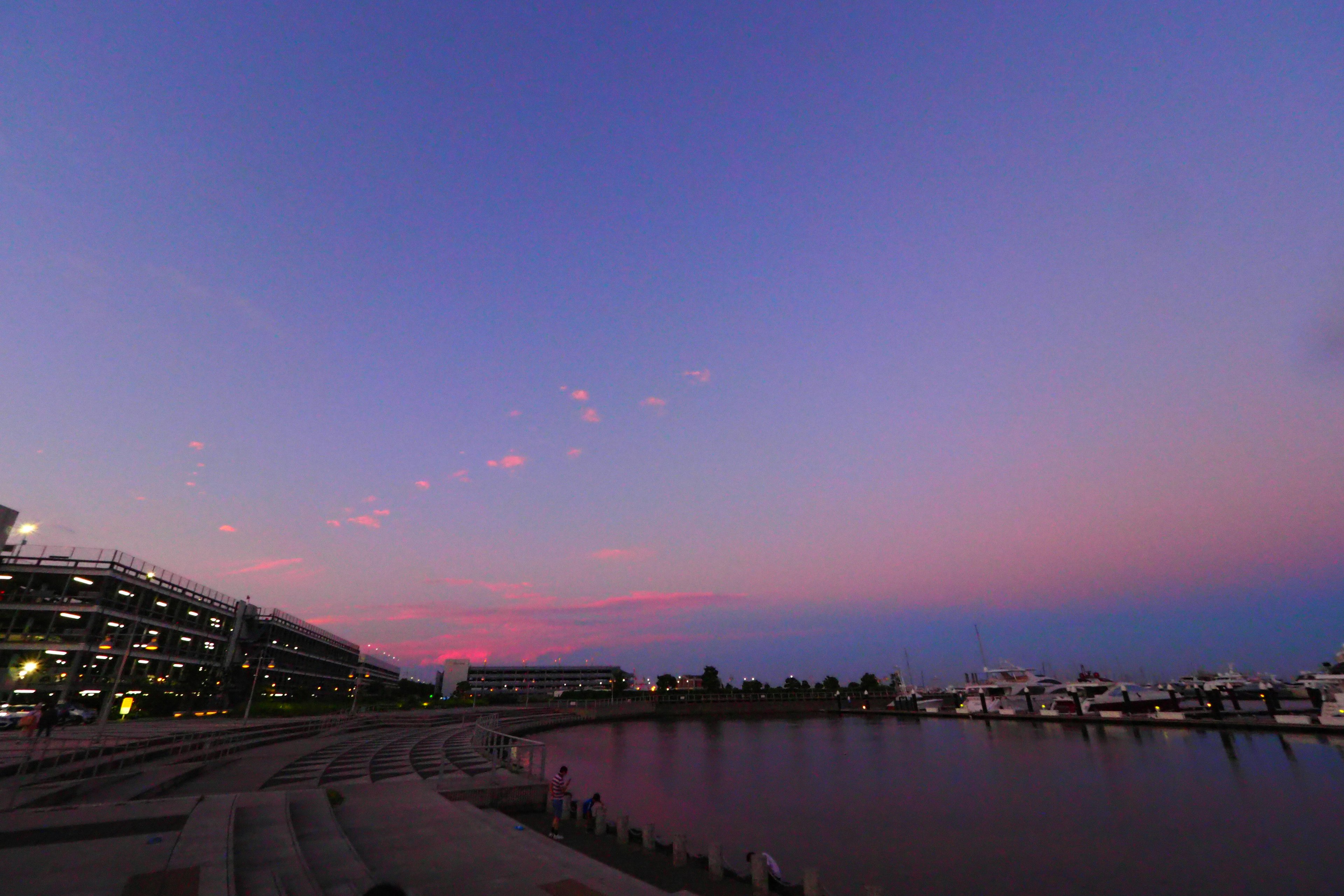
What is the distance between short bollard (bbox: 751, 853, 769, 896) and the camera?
58.0ft

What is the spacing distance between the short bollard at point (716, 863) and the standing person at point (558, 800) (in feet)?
17.0

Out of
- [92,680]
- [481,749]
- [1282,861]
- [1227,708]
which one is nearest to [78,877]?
[481,749]

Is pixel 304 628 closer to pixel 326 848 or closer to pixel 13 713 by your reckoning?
pixel 13 713

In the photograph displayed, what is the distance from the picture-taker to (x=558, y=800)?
21.1 meters

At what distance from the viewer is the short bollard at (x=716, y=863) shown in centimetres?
1862

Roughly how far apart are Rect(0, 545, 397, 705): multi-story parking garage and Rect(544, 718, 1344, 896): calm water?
1755 inches

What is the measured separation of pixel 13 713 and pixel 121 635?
3116cm

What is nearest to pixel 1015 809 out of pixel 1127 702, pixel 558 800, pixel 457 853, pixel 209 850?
pixel 558 800

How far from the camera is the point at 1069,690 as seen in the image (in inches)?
4579

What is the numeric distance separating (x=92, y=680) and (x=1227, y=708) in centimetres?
19208

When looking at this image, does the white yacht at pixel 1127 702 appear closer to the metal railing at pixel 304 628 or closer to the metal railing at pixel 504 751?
the metal railing at pixel 504 751

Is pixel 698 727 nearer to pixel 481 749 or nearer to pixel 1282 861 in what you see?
pixel 481 749

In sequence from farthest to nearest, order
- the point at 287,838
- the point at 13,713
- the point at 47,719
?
the point at 13,713
the point at 47,719
the point at 287,838

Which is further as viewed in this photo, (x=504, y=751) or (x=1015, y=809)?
(x=504, y=751)
